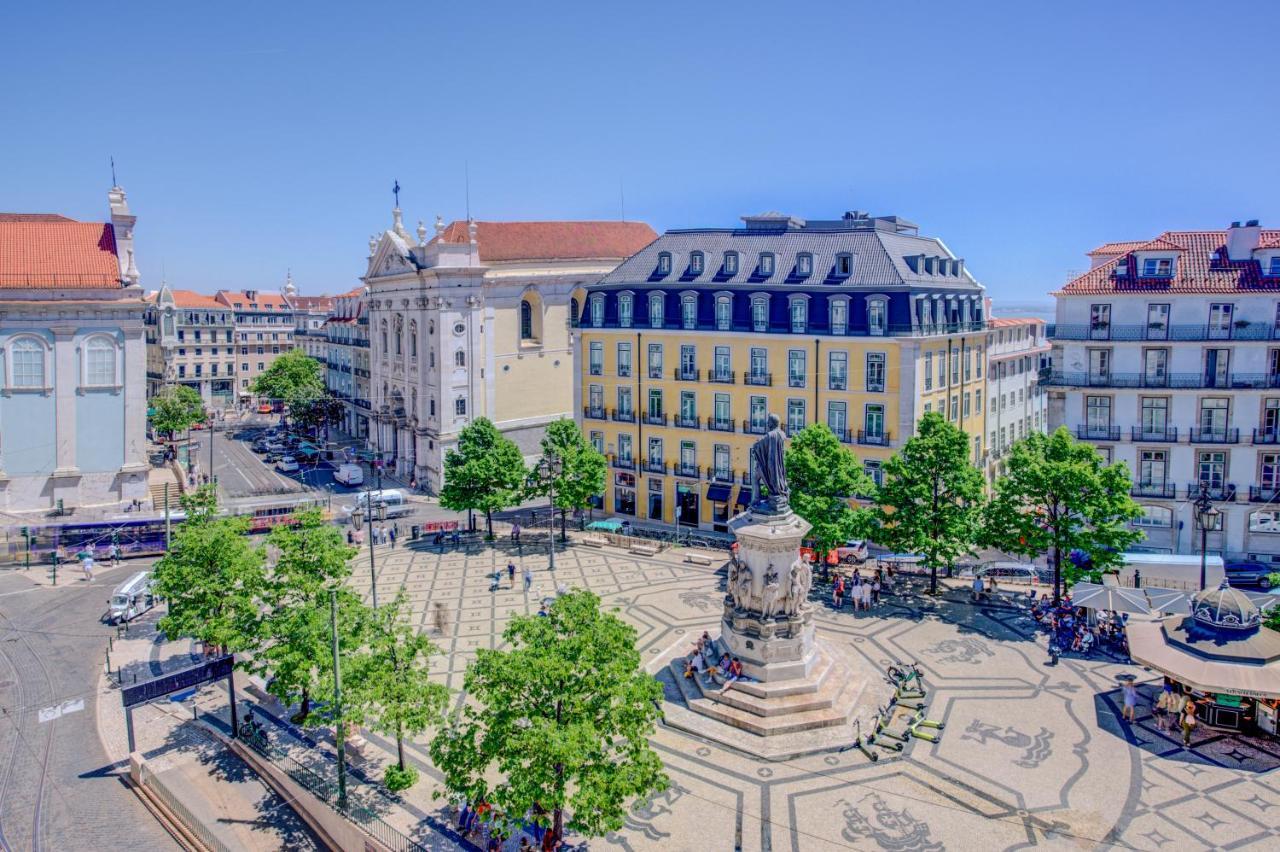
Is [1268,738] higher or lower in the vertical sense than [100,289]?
lower

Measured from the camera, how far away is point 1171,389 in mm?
42438

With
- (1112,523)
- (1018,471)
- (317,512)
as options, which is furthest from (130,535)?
(1112,523)

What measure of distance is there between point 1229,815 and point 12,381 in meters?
57.1

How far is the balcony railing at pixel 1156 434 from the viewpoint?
42531 millimetres

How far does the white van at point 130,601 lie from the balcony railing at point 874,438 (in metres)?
31.9

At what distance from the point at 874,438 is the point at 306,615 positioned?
97.0 ft

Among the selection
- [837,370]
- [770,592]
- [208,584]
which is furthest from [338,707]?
[837,370]

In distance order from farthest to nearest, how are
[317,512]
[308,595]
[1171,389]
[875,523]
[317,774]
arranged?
[1171,389] → [875,523] → [317,512] → [308,595] → [317,774]

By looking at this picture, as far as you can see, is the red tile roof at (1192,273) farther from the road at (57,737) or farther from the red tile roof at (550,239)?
the road at (57,737)

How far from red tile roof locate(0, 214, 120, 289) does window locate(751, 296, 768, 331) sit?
1397 inches

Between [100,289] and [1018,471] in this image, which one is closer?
[1018,471]

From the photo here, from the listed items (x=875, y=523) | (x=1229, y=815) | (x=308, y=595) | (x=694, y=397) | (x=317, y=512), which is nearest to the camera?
(x=1229, y=815)

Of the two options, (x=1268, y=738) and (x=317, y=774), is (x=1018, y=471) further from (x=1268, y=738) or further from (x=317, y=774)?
(x=317, y=774)

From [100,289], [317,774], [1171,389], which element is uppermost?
[100,289]
